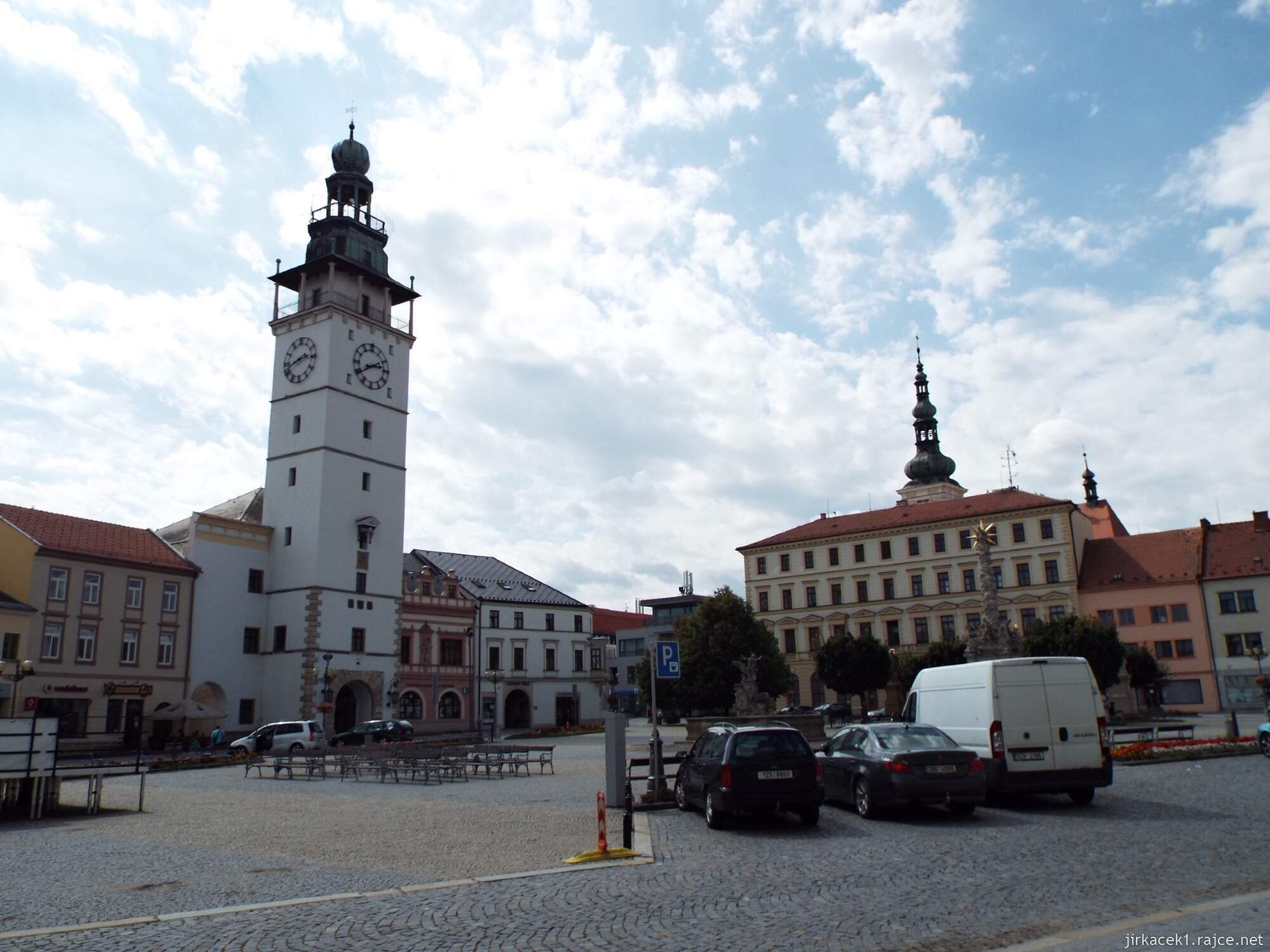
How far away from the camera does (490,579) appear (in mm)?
69562

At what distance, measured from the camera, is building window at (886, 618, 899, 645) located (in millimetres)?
70312

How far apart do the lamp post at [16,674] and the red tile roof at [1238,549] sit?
199 ft

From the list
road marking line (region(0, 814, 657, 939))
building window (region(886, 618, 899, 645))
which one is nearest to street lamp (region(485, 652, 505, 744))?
building window (region(886, 618, 899, 645))

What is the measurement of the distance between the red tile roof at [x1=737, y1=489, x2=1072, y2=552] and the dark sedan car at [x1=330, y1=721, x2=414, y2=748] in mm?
40049

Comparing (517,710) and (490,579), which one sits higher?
(490,579)

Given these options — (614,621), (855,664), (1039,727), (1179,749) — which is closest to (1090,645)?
(855,664)

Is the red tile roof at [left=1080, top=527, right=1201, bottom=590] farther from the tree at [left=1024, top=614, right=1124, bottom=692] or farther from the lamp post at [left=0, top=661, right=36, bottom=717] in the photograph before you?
the lamp post at [left=0, top=661, right=36, bottom=717]

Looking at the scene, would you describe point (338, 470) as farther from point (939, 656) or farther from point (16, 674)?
point (939, 656)

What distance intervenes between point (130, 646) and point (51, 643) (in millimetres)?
3665

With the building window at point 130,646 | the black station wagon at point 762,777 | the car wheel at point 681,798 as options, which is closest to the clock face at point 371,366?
the building window at point 130,646

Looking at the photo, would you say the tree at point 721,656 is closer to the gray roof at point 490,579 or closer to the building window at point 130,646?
the gray roof at point 490,579

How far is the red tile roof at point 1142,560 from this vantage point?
60.4 m

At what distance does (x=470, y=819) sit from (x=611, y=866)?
223 inches

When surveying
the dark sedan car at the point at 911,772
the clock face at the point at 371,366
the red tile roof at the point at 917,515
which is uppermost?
the clock face at the point at 371,366
